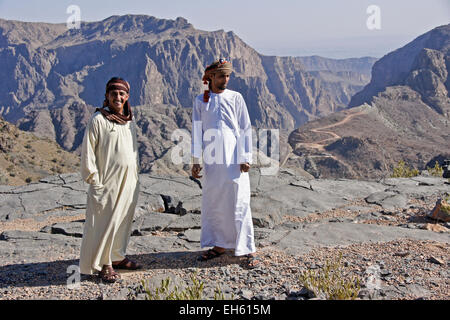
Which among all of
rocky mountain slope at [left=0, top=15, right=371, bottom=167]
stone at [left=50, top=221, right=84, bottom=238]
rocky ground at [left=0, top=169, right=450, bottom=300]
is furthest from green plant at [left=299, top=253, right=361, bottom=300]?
rocky mountain slope at [left=0, top=15, right=371, bottom=167]

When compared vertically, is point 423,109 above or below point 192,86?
below

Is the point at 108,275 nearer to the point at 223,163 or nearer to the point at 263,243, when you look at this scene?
the point at 223,163

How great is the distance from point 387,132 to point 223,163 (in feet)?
199

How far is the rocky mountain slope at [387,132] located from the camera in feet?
151

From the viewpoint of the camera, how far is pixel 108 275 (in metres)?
3.36

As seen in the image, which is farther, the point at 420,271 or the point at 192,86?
the point at 192,86

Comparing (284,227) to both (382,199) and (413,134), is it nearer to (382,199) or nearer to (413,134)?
(382,199)

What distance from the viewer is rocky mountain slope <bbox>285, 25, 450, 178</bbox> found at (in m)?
46.2

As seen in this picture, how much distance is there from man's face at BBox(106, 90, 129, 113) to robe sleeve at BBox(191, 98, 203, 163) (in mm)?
694

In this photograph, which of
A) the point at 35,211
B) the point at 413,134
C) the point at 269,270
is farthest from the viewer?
the point at 413,134

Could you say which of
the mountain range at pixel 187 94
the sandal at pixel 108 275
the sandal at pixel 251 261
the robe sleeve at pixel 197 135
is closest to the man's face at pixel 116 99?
the robe sleeve at pixel 197 135
